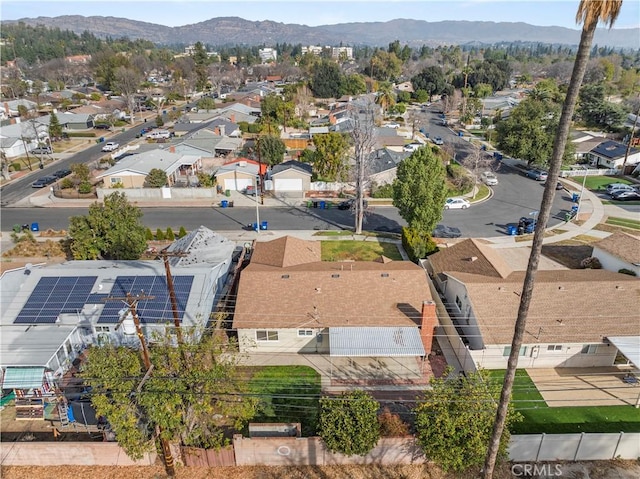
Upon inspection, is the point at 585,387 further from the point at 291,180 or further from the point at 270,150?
the point at 270,150

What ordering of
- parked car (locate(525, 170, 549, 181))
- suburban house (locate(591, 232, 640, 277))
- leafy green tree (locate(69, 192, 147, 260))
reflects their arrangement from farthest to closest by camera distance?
parked car (locate(525, 170, 549, 181)) → leafy green tree (locate(69, 192, 147, 260)) → suburban house (locate(591, 232, 640, 277))

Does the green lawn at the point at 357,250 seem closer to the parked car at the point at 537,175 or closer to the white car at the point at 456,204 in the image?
the white car at the point at 456,204

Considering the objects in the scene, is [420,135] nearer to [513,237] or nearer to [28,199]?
[513,237]

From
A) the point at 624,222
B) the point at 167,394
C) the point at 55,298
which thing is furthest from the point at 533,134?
the point at 167,394

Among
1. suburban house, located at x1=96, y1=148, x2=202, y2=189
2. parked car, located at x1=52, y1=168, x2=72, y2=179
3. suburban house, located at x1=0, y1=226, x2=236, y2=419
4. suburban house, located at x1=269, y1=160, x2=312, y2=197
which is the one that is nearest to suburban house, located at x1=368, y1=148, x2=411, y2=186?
suburban house, located at x1=269, y1=160, x2=312, y2=197

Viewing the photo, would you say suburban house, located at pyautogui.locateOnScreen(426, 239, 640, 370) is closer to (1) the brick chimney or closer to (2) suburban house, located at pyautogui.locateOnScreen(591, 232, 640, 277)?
(1) the brick chimney

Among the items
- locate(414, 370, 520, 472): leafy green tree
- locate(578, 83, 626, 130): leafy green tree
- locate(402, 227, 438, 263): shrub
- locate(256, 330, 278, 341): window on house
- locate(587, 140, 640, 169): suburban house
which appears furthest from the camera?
locate(578, 83, 626, 130): leafy green tree

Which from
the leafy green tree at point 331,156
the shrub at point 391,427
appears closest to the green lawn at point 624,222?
the leafy green tree at point 331,156

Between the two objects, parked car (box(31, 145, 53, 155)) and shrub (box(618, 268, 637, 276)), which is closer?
shrub (box(618, 268, 637, 276))
